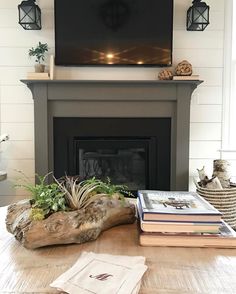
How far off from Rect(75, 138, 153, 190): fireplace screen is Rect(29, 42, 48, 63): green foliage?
79 cm

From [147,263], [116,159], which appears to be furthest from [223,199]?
[147,263]

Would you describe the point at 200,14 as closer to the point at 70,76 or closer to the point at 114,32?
the point at 114,32

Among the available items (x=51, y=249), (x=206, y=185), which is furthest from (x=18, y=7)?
(x=51, y=249)

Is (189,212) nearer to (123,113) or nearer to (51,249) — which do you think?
(51,249)

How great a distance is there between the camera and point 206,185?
2.43 meters

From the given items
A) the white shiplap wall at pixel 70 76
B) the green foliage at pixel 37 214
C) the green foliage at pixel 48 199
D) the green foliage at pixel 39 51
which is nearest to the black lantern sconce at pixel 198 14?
the white shiplap wall at pixel 70 76

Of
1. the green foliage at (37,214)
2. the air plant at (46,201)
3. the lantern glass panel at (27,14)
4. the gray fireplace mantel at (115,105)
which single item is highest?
the lantern glass panel at (27,14)

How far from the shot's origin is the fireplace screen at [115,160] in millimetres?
2916

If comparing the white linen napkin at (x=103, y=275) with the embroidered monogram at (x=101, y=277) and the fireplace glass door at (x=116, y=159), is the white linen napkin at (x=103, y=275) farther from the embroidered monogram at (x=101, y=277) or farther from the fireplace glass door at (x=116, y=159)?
the fireplace glass door at (x=116, y=159)

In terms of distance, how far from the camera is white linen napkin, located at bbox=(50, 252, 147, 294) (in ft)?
2.18

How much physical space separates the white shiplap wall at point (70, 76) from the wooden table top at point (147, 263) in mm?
2020

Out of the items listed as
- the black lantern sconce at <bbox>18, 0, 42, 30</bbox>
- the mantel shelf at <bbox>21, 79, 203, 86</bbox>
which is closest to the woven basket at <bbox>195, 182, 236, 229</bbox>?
the mantel shelf at <bbox>21, 79, 203, 86</bbox>

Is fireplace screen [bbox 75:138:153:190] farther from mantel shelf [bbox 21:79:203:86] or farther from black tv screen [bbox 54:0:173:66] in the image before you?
black tv screen [bbox 54:0:173:66]

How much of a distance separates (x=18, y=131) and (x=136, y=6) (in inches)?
59.8
